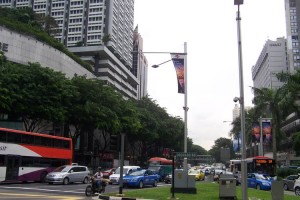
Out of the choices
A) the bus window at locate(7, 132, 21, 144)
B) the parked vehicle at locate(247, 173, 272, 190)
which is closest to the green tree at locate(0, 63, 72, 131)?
the bus window at locate(7, 132, 21, 144)

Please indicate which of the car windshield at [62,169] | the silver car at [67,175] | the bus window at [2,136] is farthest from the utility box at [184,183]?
the bus window at [2,136]

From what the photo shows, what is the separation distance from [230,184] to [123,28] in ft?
397

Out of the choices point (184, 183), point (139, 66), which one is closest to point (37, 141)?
point (184, 183)

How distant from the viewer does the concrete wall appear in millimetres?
54938

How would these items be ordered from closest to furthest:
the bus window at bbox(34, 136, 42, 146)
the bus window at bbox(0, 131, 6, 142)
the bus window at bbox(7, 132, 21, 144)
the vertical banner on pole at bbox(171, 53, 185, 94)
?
the vertical banner on pole at bbox(171, 53, 185, 94)
the bus window at bbox(0, 131, 6, 142)
the bus window at bbox(7, 132, 21, 144)
the bus window at bbox(34, 136, 42, 146)

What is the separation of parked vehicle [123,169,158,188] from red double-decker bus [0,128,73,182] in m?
7.77

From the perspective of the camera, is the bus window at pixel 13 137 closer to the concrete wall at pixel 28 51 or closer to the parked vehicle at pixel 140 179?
the parked vehicle at pixel 140 179

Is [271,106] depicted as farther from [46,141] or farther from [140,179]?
[46,141]

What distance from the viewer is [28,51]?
5803 centimetres

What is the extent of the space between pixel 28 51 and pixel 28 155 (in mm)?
30880

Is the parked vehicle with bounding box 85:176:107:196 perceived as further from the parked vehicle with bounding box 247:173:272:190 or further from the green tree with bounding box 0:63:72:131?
the green tree with bounding box 0:63:72:131

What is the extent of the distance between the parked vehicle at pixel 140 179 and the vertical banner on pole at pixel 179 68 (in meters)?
9.94

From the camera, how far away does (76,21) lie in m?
128

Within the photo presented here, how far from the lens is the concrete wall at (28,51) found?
5494cm
